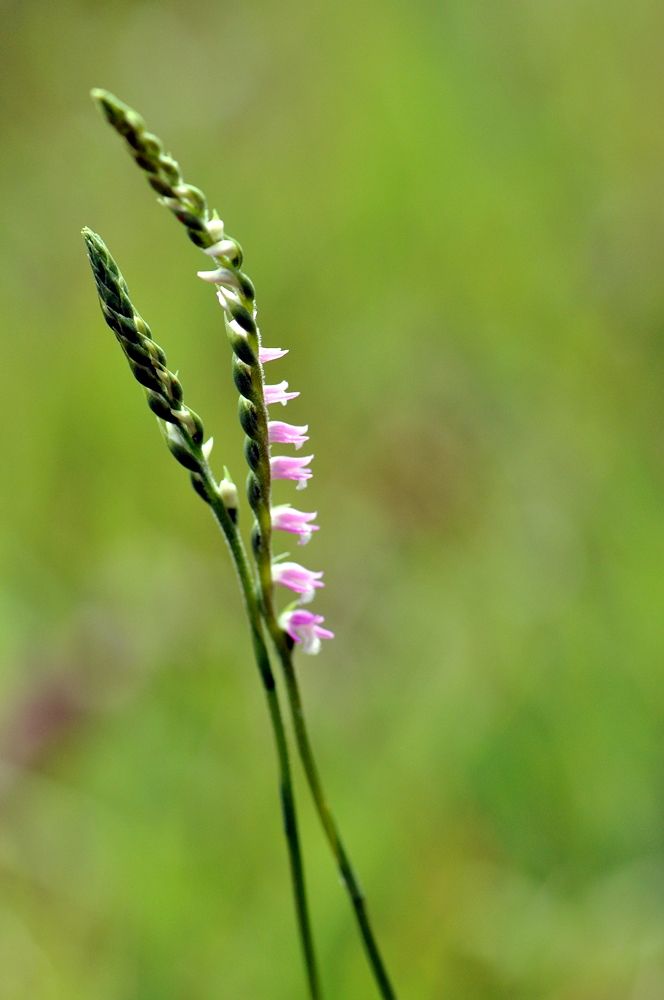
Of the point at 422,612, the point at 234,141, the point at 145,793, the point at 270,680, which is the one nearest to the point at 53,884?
the point at 145,793

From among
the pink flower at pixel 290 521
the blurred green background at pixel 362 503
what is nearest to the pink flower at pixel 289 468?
the pink flower at pixel 290 521

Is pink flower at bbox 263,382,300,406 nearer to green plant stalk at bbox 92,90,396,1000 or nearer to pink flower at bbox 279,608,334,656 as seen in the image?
green plant stalk at bbox 92,90,396,1000

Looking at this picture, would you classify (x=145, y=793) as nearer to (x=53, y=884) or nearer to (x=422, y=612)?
(x=53, y=884)

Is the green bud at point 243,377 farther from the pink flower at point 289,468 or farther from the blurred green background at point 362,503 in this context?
the blurred green background at point 362,503

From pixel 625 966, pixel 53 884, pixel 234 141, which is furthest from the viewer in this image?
pixel 234 141

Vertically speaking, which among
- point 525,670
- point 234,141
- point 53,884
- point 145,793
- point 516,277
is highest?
point 234,141

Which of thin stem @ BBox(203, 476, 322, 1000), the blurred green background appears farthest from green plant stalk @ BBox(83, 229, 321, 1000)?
the blurred green background

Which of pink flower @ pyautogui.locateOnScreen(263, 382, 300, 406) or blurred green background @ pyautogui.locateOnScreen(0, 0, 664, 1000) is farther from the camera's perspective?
blurred green background @ pyautogui.locateOnScreen(0, 0, 664, 1000)
